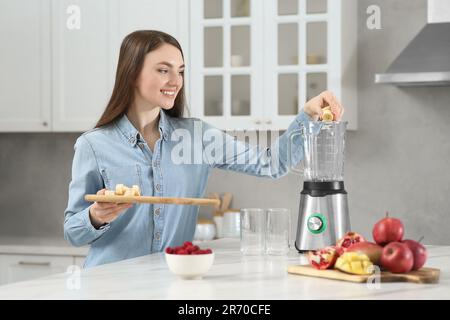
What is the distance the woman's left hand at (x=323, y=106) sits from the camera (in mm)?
2332

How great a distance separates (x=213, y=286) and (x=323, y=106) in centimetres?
95

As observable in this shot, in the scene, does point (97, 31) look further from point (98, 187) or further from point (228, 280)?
point (228, 280)

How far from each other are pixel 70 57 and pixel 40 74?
7.5 inches

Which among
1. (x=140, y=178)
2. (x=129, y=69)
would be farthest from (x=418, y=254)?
(x=129, y=69)

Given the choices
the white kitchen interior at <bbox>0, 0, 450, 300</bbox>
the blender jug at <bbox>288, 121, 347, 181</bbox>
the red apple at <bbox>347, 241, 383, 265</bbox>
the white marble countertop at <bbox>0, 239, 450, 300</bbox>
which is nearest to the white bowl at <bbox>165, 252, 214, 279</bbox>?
the white marble countertop at <bbox>0, 239, 450, 300</bbox>

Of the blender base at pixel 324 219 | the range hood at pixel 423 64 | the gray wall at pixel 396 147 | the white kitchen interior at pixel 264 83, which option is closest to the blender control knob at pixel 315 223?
the blender base at pixel 324 219

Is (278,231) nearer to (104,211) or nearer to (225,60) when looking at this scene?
(104,211)

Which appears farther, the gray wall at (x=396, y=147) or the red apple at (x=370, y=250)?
the gray wall at (x=396, y=147)

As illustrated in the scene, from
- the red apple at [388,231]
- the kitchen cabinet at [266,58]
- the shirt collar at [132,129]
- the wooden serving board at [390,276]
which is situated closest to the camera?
the wooden serving board at [390,276]

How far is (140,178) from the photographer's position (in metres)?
2.43

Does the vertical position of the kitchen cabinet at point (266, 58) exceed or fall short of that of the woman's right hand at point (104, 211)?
it exceeds it

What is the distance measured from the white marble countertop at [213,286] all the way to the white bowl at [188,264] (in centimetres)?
2

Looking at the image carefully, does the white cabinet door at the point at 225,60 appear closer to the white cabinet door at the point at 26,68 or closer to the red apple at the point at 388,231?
the white cabinet door at the point at 26,68
